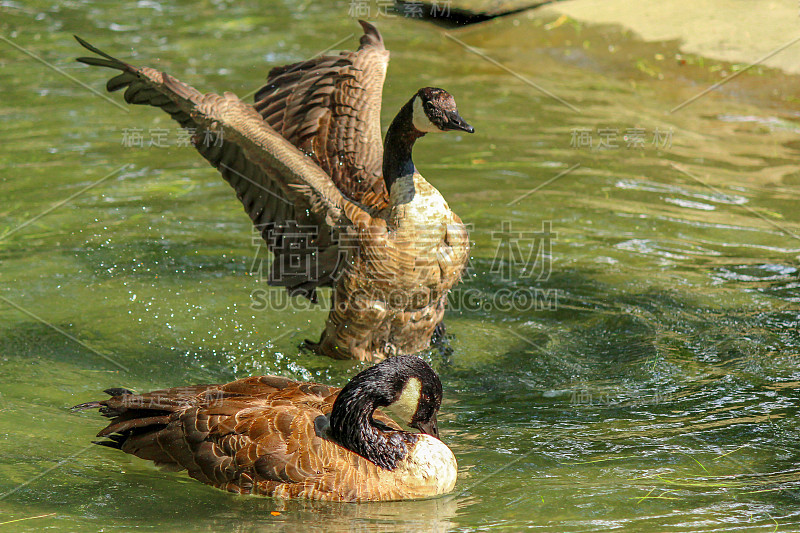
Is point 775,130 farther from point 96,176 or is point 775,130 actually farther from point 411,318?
point 96,176

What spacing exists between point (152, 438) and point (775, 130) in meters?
8.71

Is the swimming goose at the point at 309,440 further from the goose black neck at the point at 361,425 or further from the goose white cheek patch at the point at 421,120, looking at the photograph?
the goose white cheek patch at the point at 421,120

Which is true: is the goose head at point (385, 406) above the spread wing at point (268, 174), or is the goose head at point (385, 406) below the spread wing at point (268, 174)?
below

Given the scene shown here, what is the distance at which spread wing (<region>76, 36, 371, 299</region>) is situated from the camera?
624 centimetres

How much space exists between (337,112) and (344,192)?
70cm

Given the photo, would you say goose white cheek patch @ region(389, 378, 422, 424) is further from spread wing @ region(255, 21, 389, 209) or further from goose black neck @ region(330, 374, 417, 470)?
spread wing @ region(255, 21, 389, 209)

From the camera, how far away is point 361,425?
16.3ft

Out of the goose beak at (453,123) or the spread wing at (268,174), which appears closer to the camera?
the goose beak at (453,123)

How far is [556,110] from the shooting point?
12.1m

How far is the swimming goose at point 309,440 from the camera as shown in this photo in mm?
4902

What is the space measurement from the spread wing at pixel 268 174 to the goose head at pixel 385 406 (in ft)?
5.35
